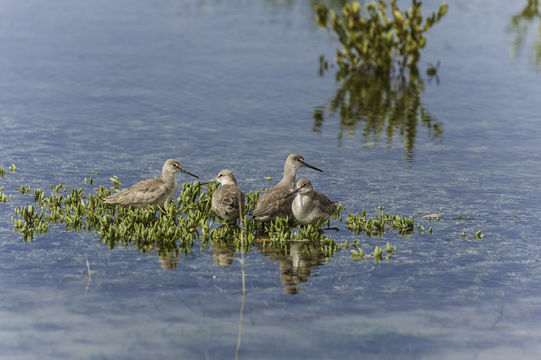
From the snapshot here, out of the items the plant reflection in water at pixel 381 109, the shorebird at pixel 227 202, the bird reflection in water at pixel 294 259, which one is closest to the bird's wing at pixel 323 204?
the bird reflection in water at pixel 294 259

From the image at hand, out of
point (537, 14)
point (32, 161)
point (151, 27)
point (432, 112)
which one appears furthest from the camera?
point (537, 14)

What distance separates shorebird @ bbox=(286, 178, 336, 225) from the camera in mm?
11930

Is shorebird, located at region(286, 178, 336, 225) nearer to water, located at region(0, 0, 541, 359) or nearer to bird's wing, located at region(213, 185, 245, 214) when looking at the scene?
water, located at region(0, 0, 541, 359)

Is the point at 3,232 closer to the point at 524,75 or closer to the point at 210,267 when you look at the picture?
the point at 210,267

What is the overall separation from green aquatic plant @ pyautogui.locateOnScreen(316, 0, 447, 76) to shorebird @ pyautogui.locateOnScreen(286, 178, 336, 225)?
1092 cm

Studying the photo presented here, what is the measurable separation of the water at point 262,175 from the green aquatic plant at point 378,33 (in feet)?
3.81

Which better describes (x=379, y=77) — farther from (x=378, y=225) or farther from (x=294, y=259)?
(x=294, y=259)

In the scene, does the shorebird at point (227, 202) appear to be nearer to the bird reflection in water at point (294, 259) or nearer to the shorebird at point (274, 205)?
the shorebird at point (274, 205)

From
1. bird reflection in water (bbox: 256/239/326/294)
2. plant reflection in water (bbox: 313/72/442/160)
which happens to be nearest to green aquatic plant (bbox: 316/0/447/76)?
plant reflection in water (bbox: 313/72/442/160)

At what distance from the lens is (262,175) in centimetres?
1512

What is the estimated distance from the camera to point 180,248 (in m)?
11.3

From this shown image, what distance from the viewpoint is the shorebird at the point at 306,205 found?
11930 millimetres

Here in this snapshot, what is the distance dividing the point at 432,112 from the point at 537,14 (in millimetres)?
19380

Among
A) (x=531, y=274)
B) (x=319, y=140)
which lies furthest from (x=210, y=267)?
(x=319, y=140)
